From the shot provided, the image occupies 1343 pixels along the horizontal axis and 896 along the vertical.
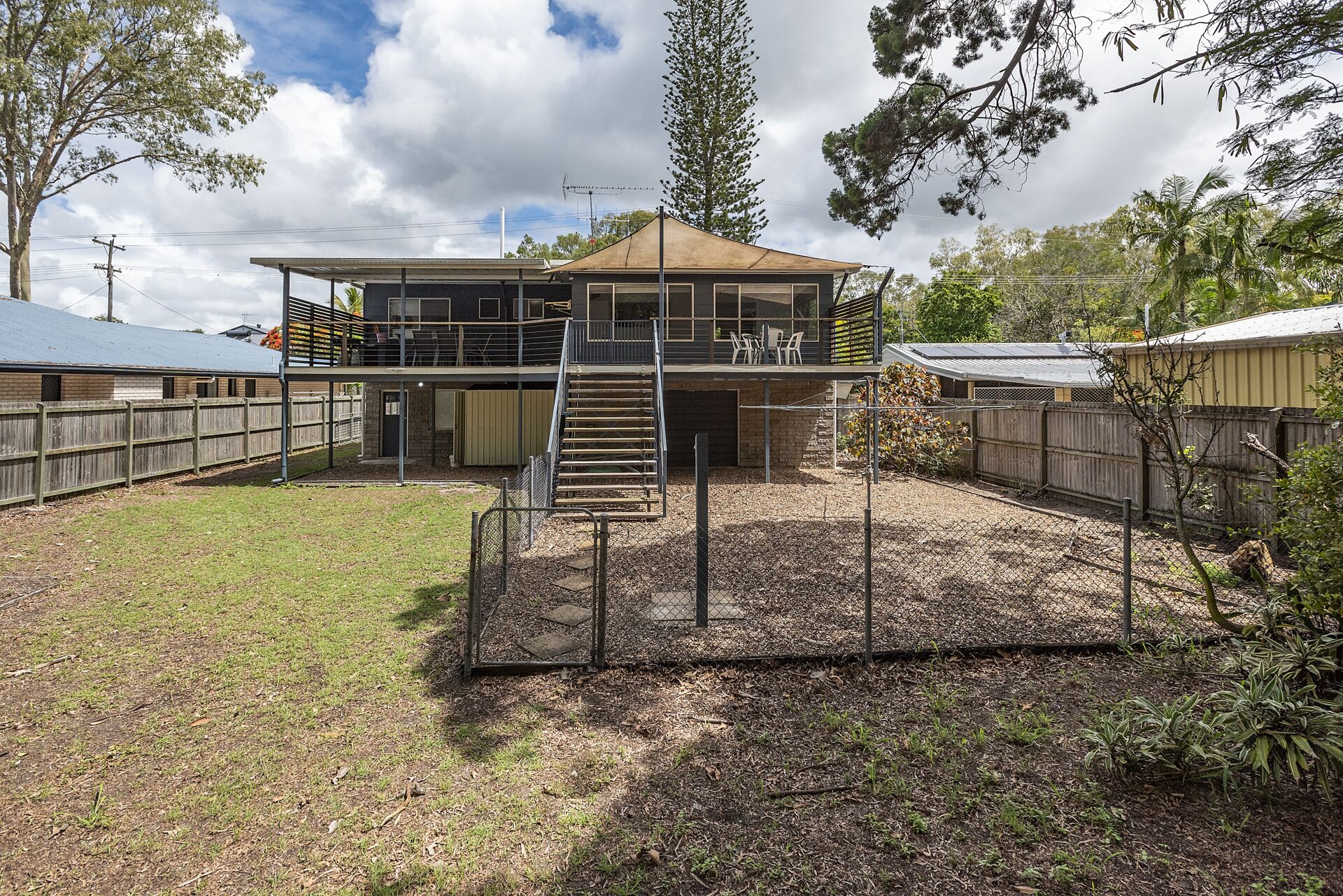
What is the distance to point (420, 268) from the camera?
47.3ft

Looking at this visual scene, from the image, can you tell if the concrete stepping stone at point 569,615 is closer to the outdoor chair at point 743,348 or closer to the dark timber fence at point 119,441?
the outdoor chair at point 743,348

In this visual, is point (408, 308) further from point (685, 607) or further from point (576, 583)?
point (685, 607)

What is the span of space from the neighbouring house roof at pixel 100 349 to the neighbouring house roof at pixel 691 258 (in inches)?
468

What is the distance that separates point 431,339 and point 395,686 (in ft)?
45.2

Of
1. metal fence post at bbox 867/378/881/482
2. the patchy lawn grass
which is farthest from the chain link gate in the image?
metal fence post at bbox 867/378/881/482

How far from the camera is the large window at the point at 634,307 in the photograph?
16.1m

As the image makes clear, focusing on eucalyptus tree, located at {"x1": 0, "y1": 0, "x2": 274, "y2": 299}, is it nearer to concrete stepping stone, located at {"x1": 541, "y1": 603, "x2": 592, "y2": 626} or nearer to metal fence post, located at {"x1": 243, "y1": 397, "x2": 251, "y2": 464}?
metal fence post, located at {"x1": 243, "y1": 397, "x2": 251, "y2": 464}

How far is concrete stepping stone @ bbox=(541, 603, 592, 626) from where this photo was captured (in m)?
5.86

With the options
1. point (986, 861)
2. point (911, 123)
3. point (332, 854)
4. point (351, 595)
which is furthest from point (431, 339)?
point (986, 861)

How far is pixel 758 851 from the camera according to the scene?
302 centimetres

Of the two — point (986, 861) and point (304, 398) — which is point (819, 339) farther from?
point (304, 398)

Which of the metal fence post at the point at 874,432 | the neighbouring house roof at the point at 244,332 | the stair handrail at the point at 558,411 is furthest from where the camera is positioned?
the neighbouring house roof at the point at 244,332

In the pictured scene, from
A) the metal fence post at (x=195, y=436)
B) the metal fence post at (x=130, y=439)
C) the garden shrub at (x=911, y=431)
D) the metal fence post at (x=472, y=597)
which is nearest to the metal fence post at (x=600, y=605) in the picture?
the metal fence post at (x=472, y=597)

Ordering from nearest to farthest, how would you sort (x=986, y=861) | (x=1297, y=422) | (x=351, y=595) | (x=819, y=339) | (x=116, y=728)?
(x=986, y=861)
(x=116, y=728)
(x=351, y=595)
(x=1297, y=422)
(x=819, y=339)
